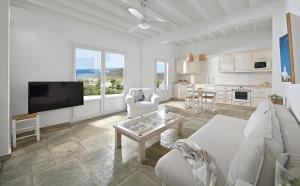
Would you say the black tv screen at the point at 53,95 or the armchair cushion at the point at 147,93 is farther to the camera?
the armchair cushion at the point at 147,93

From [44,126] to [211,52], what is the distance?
23.6ft

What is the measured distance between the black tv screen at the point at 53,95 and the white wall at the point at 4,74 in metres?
0.87

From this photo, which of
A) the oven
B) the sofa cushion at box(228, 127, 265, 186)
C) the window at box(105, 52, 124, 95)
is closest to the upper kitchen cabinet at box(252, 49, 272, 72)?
the oven

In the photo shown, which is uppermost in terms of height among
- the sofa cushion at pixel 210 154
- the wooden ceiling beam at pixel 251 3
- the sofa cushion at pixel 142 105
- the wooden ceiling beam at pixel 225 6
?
the wooden ceiling beam at pixel 225 6

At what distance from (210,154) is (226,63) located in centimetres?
615

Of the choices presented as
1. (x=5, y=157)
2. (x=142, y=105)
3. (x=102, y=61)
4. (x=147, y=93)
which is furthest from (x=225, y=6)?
(x=5, y=157)

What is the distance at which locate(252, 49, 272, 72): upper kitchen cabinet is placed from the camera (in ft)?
18.1

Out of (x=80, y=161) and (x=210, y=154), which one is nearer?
(x=210, y=154)

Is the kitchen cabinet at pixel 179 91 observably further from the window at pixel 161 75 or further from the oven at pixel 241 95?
the oven at pixel 241 95

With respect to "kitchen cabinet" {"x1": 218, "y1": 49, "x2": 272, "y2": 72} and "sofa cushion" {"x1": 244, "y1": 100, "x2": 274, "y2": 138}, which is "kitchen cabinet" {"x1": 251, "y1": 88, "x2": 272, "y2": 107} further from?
"sofa cushion" {"x1": 244, "y1": 100, "x2": 274, "y2": 138}

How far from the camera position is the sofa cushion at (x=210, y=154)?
1.22m

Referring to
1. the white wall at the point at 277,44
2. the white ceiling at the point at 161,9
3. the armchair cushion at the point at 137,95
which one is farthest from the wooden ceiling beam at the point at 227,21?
the armchair cushion at the point at 137,95

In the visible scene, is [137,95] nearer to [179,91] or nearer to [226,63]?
[179,91]

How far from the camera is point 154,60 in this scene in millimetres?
6734
